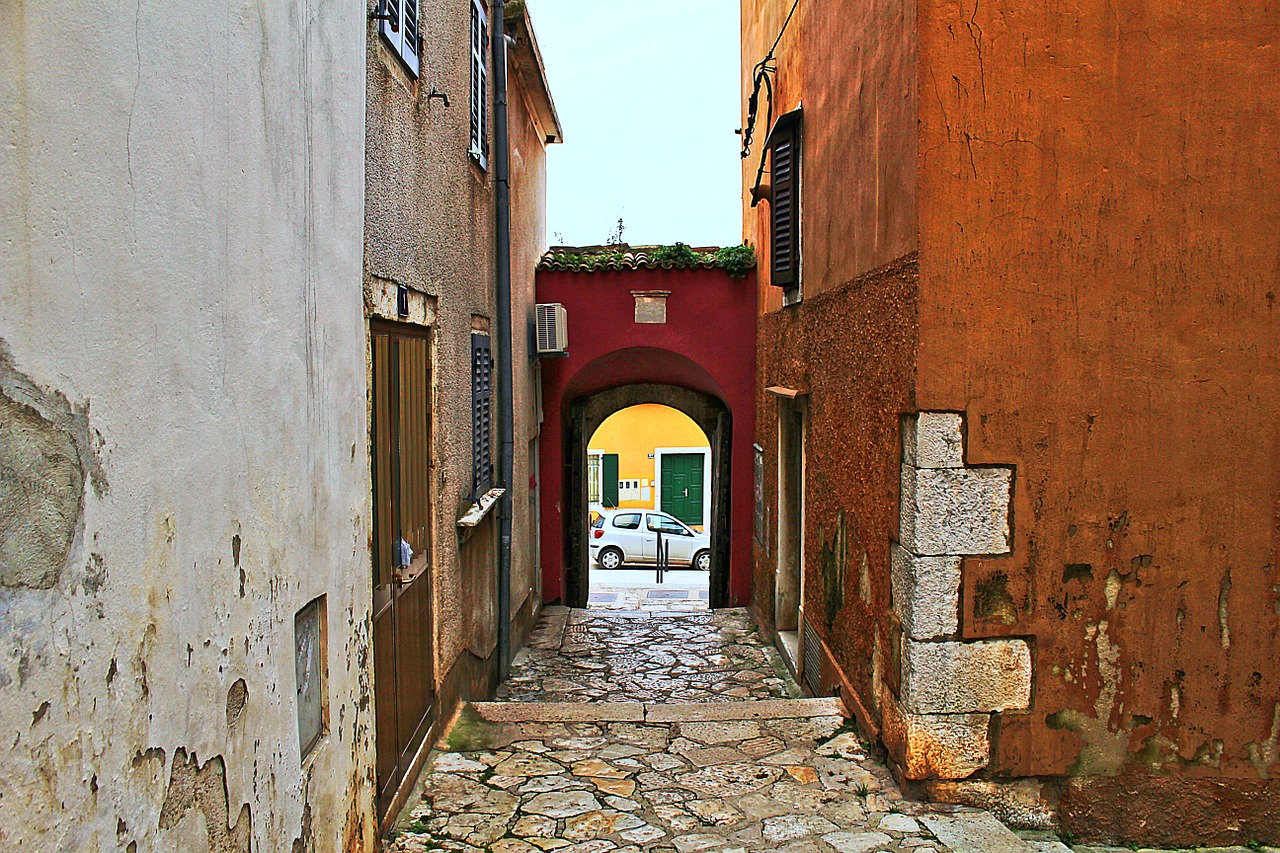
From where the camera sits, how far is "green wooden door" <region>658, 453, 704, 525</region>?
82.9ft

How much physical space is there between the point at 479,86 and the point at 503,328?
6.13 feet

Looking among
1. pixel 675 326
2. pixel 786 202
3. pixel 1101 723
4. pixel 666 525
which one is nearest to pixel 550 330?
pixel 675 326

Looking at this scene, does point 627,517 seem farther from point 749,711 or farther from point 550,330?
point 749,711

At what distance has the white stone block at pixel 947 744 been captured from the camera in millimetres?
4480

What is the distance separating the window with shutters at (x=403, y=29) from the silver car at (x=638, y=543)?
1471 centimetres

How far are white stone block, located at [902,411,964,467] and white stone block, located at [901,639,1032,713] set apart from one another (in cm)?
83

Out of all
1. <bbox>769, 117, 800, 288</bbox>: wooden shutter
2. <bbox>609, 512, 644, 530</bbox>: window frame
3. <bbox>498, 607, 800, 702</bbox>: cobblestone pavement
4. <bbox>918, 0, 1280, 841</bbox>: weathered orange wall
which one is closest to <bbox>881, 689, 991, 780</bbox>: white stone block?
<bbox>918, 0, 1280, 841</bbox>: weathered orange wall

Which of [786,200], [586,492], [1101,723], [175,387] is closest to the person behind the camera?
[175,387]

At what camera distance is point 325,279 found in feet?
10.7

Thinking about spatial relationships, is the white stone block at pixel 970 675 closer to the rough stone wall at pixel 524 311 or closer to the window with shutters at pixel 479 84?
the window with shutters at pixel 479 84

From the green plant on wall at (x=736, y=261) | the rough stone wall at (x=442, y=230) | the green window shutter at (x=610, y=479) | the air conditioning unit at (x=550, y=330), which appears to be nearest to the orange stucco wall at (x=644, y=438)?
the green window shutter at (x=610, y=479)

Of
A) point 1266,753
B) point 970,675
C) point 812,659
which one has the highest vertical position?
point 970,675

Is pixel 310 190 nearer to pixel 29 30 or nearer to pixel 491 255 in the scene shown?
pixel 29 30

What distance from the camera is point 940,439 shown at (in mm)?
4367
